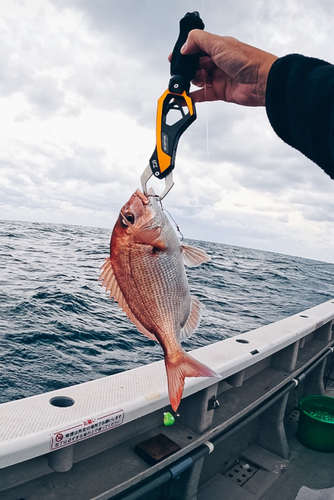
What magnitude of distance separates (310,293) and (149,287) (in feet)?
70.3

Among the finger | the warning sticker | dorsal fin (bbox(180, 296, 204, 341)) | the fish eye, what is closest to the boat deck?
the warning sticker

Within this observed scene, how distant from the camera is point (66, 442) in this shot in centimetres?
225

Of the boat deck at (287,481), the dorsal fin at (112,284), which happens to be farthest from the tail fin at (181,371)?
the boat deck at (287,481)

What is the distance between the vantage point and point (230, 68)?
166cm

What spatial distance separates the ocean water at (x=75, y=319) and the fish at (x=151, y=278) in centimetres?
560

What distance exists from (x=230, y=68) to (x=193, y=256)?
0.88 m

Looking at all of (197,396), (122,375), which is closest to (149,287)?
(122,375)

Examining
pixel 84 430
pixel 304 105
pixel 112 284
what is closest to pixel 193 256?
pixel 112 284

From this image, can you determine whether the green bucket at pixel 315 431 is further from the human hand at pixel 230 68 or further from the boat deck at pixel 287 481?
the human hand at pixel 230 68

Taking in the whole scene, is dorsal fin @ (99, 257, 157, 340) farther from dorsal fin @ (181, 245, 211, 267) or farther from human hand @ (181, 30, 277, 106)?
human hand @ (181, 30, 277, 106)

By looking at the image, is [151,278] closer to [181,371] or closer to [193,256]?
[193,256]

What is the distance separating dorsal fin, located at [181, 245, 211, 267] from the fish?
0.05 feet

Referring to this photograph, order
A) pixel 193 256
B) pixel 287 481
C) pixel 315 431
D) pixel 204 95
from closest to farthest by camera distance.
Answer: pixel 193 256 < pixel 204 95 < pixel 287 481 < pixel 315 431

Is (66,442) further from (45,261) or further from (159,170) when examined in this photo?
(45,261)
